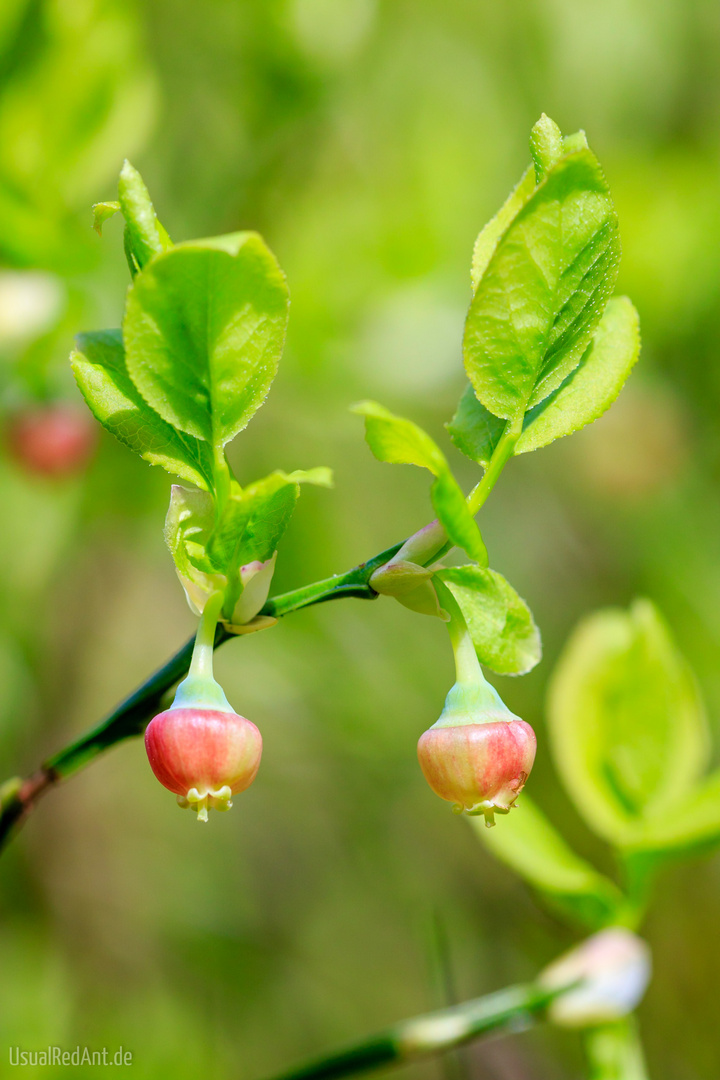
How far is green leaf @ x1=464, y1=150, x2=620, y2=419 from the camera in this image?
1.32ft

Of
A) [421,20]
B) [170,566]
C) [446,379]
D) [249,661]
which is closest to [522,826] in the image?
[446,379]

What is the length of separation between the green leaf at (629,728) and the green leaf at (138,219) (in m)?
0.57

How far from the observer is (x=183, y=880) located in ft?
7.55

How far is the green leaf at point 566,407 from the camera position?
47cm

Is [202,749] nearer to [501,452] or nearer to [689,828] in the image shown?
[501,452]

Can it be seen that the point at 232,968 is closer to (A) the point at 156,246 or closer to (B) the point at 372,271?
(B) the point at 372,271

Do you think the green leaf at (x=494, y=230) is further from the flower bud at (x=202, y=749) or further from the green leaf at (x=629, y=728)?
the green leaf at (x=629, y=728)

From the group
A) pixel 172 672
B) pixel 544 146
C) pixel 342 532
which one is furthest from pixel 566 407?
pixel 342 532

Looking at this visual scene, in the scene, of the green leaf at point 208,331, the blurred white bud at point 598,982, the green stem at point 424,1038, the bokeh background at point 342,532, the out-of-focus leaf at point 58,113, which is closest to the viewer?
the green leaf at point 208,331

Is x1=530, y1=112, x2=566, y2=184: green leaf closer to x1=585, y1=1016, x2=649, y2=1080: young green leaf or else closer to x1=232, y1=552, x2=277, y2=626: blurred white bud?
x1=232, y1=552, x2=277, y2=626: blurred white bud

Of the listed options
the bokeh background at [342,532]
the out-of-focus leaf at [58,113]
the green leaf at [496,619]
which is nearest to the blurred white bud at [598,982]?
the green leaf at [496,619]

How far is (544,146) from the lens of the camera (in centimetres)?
43

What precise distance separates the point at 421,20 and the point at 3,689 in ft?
5.88

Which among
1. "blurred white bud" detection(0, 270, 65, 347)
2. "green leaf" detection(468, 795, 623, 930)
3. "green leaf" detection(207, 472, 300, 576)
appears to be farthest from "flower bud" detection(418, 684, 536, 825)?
"blurred white bud" detection(0, 270, 65, 347)
